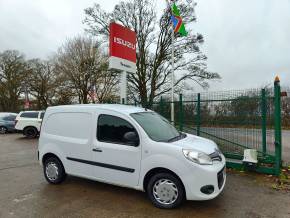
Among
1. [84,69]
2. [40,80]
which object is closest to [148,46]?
[84,69]

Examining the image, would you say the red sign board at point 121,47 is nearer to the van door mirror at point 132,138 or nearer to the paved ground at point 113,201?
the paved ground at point 113,201

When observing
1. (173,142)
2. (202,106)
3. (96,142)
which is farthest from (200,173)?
(202,106)

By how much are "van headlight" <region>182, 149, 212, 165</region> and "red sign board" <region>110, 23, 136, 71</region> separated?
5.71 metres

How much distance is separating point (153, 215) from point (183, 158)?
41.0 inches

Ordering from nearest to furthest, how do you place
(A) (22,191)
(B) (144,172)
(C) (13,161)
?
1. (B) (144,172)
2. (A) (22,191)
3. (C) (13,161)

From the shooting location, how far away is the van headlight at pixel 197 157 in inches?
152

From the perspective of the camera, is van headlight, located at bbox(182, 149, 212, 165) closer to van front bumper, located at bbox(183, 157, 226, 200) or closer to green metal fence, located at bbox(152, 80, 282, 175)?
van front bumper, located at bbox(183, 157, 226, 200)

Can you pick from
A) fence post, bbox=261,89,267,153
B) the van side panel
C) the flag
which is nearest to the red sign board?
the flag

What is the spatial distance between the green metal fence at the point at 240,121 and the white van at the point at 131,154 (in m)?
2.30

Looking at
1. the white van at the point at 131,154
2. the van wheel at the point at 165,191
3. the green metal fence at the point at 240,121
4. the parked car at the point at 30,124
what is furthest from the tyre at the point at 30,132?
the van wheel at the point at 165,191

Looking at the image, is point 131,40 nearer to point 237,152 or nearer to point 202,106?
point 202,106

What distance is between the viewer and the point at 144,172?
4.15 metres

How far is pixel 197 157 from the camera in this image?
388 cm

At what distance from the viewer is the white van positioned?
152 inches
